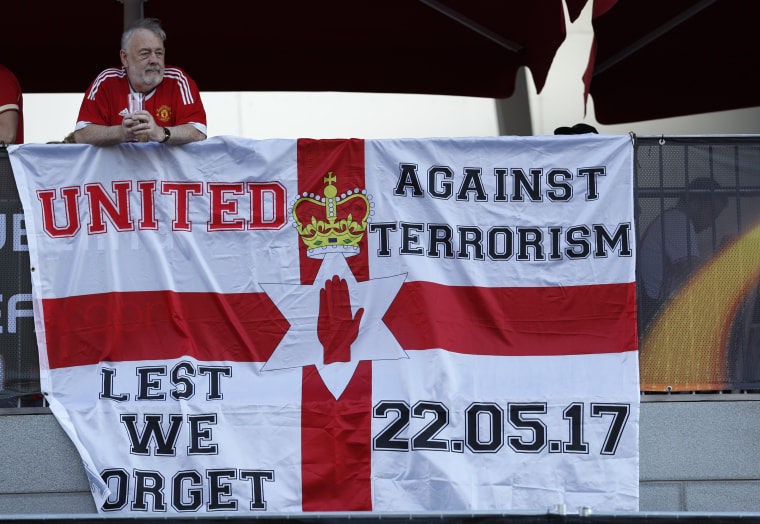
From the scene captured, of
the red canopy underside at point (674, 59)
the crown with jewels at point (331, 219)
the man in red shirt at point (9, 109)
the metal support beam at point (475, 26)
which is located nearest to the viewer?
the crown with jewels at point (331, 219)

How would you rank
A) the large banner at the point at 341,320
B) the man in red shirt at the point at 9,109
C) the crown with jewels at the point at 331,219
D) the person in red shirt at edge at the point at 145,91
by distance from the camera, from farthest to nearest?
the man in red shirt at the point at 9,109 → the person in red shirt at edge at the point at 145,91 → the crown with jewels at the point at 331,219 → the large banner at the point at 341,320

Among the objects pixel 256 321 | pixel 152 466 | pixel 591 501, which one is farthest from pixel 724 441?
pixel 152 466

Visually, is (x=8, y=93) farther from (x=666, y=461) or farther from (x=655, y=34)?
(x=655, y=34)

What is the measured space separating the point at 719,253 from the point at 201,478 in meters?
2.64

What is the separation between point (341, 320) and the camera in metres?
4.59

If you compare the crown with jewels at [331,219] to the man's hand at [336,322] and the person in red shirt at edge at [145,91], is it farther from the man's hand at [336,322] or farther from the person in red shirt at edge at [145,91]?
the person in red shirt at edge at [145,91]

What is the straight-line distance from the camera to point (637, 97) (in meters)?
7.40

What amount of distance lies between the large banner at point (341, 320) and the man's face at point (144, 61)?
415 mm

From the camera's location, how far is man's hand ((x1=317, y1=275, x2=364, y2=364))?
457cm

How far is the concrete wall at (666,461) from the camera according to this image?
4523 millimetres

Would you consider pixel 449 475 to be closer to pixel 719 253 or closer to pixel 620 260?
pixel 620 260

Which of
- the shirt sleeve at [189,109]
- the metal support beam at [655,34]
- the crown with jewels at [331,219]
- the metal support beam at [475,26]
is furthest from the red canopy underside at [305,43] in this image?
the crown with jewels at [331,219]

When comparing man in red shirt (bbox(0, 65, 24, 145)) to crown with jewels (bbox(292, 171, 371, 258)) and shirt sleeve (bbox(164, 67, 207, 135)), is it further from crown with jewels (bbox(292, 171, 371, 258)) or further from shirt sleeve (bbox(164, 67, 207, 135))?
crown with jewels (bbox(292, 171, 371, 258))

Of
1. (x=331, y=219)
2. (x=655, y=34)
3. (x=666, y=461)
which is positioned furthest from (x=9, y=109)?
(x=655, y=34)
